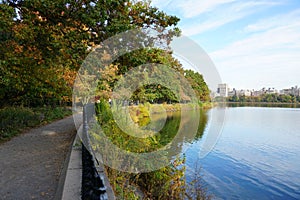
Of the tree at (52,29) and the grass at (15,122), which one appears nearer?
the tree at (52,29)

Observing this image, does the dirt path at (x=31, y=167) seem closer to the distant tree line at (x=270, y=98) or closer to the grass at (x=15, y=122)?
the grass at (x=15, y=122)

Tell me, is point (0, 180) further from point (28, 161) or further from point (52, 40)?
point (52, 40)

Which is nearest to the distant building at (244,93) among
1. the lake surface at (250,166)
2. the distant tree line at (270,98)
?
the distant tree line at (270,98)

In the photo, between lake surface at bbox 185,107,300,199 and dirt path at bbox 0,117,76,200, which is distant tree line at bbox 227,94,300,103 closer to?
lake surface at bbox 185,107,300,199

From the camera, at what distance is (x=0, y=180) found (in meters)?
4.59

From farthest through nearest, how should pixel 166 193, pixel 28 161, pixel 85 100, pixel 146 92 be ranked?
pixel 146 92, pixel 85 100, pixel 28 161, pixel 166 193

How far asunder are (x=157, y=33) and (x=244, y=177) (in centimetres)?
694

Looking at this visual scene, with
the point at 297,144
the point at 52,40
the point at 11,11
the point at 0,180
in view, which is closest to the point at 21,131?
the point at 52,40

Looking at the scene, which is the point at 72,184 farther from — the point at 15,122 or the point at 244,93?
the point at 244,93

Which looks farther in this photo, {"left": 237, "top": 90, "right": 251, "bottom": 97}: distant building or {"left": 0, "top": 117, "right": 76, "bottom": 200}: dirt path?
{"left": 237, "top": 90, "right": 251, "bottom": 97}: distant building

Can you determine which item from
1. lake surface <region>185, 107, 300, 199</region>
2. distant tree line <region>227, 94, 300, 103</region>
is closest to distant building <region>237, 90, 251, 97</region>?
distant tree line <region>227, 94, 300, 103</region>

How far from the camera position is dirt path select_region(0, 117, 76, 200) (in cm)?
404

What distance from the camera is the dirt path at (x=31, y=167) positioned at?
13.3 feet

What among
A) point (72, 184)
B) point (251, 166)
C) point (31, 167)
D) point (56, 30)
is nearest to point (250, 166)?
point (251, 166)
